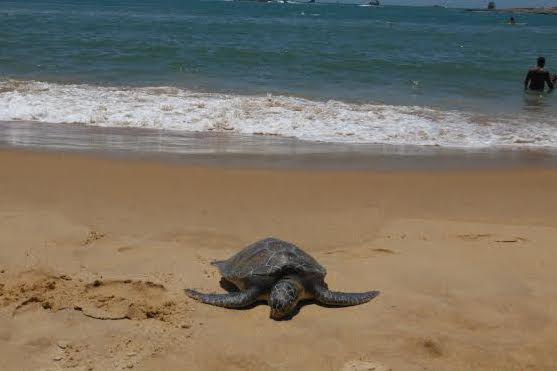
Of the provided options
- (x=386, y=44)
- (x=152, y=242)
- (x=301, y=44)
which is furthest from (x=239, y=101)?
(x=386, y=44)

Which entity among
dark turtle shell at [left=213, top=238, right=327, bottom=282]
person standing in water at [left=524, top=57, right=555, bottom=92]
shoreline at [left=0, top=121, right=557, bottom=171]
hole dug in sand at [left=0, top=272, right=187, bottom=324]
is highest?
person standing in water at [left=524, top=57, right=555, bottom=92]

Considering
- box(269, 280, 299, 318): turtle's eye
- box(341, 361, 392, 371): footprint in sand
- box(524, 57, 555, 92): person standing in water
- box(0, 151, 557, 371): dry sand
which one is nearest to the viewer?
box(341, 361, 392, 371): footprint in sand

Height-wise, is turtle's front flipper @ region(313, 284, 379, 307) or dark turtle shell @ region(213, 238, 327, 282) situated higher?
dark turtle shell @ region(213, 238, 327, 282)

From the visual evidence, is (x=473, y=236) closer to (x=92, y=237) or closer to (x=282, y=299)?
(x=282, y=299)

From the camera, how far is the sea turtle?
4.24 meters

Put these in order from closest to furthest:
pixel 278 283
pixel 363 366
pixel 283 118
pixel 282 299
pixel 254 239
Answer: pixel 363 366 → pixel 282 299 → pixel 278 283 → pixel 254 239 → pixel 283 118

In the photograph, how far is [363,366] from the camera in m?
3.59

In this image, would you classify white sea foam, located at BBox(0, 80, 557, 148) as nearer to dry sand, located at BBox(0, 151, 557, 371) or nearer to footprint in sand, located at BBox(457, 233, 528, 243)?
dry sand, located at BBox(0, 151, 557, 371)

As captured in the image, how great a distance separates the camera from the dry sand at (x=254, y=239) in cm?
372

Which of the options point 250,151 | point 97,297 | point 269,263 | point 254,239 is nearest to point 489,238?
point 254,239

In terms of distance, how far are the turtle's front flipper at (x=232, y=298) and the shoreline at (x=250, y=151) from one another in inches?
146

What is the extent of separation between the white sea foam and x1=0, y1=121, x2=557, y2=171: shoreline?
18.5 inches

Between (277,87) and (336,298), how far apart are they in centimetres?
1171

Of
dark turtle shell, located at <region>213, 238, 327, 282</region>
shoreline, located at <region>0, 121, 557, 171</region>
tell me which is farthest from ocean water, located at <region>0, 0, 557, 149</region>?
dark turtle shell, located at <region>213, 238, 327, 282</region>
